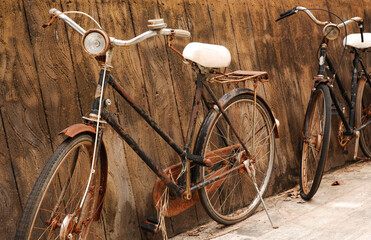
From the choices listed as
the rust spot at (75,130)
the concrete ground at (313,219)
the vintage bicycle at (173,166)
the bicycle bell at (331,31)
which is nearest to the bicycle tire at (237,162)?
the vintage bicycle at (173,166)

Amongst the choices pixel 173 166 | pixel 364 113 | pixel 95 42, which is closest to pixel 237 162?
pixel 173 166

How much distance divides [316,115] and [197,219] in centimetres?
131

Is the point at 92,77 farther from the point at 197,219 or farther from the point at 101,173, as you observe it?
the point at 197,219

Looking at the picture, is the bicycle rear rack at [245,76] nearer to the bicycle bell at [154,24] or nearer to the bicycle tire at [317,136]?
the bicycle tire at [317,136]

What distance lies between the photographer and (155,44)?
8.55ft

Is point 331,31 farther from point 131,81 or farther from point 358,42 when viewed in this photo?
point 131,81

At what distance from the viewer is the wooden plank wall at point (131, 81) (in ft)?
6.75

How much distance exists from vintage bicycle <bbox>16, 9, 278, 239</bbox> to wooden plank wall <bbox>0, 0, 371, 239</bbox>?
0.15m

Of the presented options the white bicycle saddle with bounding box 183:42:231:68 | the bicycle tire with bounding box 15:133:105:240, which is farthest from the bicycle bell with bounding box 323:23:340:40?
the bicycle tire with bounding box 15:133:105:240

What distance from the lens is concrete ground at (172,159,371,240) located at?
2414 millimetres

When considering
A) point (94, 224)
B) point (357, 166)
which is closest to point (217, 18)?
point (94, 224)

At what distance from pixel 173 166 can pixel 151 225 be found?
1.21 ft

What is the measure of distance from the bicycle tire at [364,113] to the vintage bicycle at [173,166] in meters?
1.04

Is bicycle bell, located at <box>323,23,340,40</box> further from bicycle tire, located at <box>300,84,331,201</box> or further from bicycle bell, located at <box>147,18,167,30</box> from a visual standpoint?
bicycle bell, located at <box>147,18,167,30</box>
